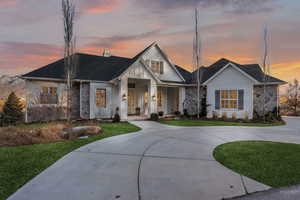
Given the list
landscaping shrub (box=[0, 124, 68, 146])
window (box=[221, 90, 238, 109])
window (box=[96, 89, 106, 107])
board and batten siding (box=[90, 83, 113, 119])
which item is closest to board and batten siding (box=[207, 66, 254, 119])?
window (box=[221, 90, 238, 109])

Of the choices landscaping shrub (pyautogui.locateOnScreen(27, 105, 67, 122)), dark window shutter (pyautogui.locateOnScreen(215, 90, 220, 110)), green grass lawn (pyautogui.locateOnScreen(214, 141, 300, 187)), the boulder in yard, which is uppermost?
dark window shutter (pyautogui.locateOnScreen(215, 90, 220, 110))

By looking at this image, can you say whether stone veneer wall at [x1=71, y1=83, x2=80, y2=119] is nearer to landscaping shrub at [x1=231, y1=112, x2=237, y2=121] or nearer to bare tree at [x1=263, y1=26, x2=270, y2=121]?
landscaping shrub at [x1=231, y1=112, x2=237, y2=121]

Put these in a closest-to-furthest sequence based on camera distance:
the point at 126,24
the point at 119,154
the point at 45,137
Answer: the point at 119,154
the point at 45,137
the point at 126,24

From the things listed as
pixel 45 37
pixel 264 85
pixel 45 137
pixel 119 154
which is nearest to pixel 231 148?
pixel 119 154

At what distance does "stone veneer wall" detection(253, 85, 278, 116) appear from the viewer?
13.5 m

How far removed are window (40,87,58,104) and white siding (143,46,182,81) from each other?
8.26 meters

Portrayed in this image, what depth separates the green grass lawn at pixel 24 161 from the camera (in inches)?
118

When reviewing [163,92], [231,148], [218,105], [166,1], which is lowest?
[231,148]

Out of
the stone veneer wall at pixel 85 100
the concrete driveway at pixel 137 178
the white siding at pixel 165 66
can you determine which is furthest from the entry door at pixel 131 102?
the concrete driveway at pixel 137 178

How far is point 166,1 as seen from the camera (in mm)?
11445

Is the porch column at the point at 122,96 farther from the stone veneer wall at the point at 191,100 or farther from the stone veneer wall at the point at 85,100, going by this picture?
the stone veneer wall at the point at 191,100

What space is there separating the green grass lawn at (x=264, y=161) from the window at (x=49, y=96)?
12.1 meters

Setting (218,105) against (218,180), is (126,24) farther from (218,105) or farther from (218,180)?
(218,180)

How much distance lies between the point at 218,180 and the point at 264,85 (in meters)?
13.5
